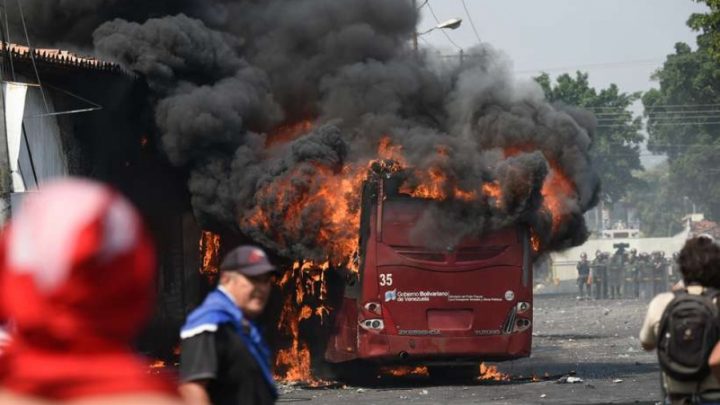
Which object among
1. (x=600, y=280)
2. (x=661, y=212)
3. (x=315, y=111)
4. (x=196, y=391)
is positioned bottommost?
(x=196, y=391)

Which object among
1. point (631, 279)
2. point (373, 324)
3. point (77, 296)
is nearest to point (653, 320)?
point (77, 296)

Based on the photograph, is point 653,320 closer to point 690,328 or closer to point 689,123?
point 690,328

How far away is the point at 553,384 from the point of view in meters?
16.5

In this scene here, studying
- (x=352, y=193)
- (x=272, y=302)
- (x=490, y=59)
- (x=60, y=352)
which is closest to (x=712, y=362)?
(x=60, y=352)

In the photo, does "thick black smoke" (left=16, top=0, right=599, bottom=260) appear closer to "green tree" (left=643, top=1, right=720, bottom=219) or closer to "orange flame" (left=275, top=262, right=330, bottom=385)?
"orange flame" (left=275, top=262, right=330, bottom=385)

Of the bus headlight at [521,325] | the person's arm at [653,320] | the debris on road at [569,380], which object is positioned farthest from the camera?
the debris on road at [569,380]

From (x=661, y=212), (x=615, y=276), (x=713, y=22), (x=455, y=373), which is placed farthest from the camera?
(x=661, y=212)

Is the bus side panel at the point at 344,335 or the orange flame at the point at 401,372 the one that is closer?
the bus side panel at the point at 344,335

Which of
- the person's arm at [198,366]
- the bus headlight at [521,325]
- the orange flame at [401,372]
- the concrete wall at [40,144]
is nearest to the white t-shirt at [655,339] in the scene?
the person's arm at [198,366]

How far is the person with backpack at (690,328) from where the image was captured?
6070 millimetres

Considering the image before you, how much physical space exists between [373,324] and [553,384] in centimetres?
244

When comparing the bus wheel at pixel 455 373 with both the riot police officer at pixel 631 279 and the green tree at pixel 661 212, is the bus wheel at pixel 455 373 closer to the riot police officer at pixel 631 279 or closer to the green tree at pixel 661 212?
the riot police officer at pixel 631 279

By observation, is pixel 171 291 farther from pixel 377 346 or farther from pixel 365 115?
pixel 377 346

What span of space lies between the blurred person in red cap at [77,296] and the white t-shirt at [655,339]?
452cm
